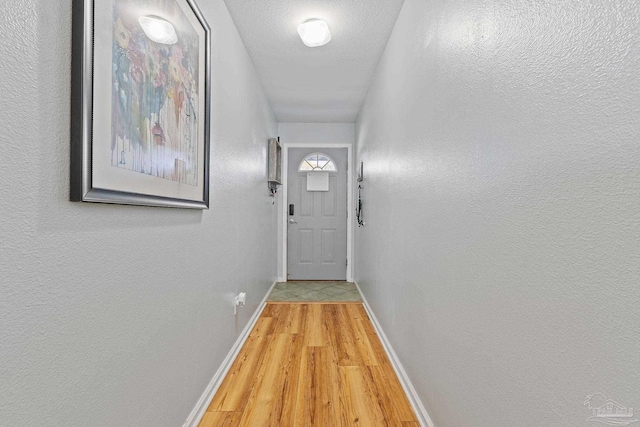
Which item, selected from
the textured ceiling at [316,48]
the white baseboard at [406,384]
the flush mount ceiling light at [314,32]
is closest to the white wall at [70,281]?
the textured ceiling at [316,48]

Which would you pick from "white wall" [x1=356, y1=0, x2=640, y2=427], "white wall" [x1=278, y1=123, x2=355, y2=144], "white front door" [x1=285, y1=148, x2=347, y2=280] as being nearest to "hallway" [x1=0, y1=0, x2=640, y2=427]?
"white wall" [x1=356, y1=0, x2=640, y2=427]

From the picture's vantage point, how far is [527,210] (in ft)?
2.64

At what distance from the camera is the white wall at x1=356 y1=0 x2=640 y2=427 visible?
22.6 inches

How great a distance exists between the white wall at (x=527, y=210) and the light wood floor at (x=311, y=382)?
1.18 ft

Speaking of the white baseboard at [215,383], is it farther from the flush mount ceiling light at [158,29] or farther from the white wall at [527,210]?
the flush mount ceiling light at [158,29]

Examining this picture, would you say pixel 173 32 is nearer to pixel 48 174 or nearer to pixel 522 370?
pixel 48 174

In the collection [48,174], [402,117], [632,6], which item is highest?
[402,117]

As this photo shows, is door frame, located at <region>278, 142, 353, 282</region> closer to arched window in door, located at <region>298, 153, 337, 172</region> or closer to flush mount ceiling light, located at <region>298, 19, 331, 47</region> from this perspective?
arched window in door, located at <region>298, 153, 337, 172</region>

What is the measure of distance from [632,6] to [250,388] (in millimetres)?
2124

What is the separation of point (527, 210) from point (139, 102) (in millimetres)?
1176

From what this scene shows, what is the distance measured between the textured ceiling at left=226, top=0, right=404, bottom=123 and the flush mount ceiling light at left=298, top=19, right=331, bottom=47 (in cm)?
4

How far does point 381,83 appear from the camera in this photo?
269 centimetres

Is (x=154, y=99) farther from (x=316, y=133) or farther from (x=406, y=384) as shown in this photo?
(x=316, y=133)

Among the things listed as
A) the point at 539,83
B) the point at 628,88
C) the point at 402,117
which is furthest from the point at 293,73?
the point at 628,88
